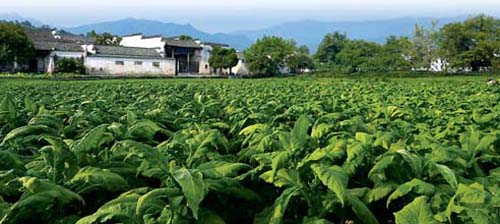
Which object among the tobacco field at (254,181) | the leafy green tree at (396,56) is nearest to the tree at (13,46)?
the leafy green tree at (396,56)

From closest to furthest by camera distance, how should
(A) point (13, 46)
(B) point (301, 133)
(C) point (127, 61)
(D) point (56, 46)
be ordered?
(B) point (301, 133)
(A) point (13, 46)
(D) point (56, 46)
(C) point (127, 61)

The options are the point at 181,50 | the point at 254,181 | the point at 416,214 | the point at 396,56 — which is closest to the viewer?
the point at 416,214

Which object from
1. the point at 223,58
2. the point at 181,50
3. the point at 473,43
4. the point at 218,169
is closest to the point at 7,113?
the point at 218,169

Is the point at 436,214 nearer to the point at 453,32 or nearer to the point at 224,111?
the point at 224,111

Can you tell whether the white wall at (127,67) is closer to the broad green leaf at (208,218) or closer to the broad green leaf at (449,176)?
the broad green leaf at (208,218)

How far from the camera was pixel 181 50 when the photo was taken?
7719cm

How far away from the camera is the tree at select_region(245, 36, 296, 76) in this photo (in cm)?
7075

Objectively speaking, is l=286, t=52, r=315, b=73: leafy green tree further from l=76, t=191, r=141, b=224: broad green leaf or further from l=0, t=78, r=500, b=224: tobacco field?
l=76, t=191, r=141, b=224: broad green leaf

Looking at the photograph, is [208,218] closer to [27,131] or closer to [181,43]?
[27,131]

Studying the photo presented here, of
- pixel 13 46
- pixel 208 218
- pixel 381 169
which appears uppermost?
pixel 13 46

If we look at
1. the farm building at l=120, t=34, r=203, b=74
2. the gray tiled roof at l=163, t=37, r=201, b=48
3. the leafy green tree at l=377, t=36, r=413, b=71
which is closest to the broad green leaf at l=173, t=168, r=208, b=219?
the leafy green tree at l=377, t=36, r=413, b=71

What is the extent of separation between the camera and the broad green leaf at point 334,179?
2.49 metres

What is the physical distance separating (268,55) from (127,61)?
1761cm

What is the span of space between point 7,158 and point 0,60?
5649cm
